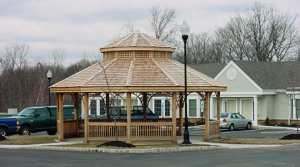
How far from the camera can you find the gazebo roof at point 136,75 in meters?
31.3

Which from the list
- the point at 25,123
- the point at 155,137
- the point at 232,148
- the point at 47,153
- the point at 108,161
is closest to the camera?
the point at 108,161

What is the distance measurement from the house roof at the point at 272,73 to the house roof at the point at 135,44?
787 inches

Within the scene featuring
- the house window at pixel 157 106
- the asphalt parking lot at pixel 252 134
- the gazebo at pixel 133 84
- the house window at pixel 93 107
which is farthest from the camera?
the house window at pixel 93 107

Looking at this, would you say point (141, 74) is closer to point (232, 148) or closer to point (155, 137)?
point (155, 137)

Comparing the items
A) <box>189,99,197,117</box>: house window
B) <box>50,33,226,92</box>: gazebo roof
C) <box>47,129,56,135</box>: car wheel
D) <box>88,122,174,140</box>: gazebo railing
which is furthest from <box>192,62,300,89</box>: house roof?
<box>88,122,174,140</box>: gazebo railing

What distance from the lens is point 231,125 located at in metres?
47.0

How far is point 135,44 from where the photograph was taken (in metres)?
33.9

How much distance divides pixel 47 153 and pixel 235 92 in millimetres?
28945

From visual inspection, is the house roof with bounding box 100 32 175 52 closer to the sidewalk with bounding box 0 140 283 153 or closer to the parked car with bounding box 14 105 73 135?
the sidewalk with bounding box 0 140 283 153

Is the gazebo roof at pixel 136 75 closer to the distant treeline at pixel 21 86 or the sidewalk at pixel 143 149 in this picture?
the sidewalk at pixel 143 149

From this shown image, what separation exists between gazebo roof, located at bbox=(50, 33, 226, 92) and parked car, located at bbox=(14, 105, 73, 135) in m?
7.68

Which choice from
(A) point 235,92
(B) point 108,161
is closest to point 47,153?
(B) point 108,161

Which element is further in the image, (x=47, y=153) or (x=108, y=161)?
(x=47, y=153)

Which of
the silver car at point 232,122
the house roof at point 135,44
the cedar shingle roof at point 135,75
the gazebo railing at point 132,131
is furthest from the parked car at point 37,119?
the silver car at point 232,122
